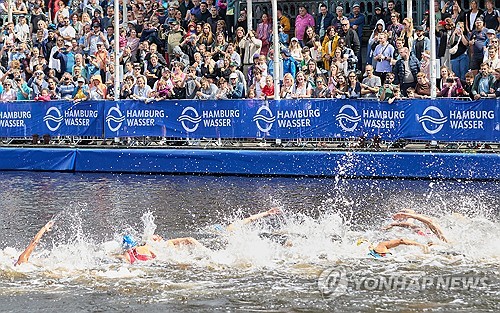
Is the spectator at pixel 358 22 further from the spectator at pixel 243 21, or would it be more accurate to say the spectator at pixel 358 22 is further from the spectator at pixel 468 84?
the spectator at pixel 468 84

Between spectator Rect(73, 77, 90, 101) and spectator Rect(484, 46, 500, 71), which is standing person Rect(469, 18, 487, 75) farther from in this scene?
spectator Rect(73, 77, 90, 101)

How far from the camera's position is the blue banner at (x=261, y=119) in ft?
74.6

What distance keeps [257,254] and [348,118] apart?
32.0 ft

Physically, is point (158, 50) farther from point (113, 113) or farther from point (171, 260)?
point (171, 260)

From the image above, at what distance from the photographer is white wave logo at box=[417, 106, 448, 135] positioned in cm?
2286

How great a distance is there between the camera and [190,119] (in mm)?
25562

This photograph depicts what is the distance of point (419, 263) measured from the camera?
1383 centimetres

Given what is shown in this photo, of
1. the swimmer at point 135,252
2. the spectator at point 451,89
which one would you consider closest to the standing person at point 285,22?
the spectator at point 451,89

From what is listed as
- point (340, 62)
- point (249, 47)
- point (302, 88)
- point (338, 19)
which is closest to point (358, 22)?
point (338, 19)

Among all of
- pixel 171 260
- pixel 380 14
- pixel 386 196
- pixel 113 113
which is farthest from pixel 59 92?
pixel 171 260

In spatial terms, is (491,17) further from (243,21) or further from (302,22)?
(243,21)

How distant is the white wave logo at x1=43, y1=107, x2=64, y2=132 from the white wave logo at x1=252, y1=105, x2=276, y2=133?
5441 millimetres

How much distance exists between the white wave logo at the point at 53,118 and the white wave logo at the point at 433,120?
30.7 feet

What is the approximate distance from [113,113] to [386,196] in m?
8.74
